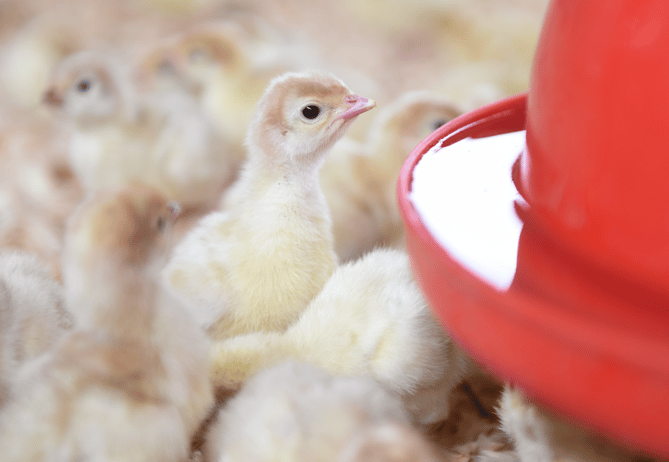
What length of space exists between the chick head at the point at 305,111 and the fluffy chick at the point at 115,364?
24 cm

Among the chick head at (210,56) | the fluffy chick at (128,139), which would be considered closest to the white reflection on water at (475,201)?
the fluffy chick at (128,139)

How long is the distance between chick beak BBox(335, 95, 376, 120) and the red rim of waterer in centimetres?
41

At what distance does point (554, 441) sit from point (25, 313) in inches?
29.0

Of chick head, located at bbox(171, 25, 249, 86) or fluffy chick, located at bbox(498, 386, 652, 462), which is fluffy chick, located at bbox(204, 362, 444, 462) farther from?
chick head, located at bbox(171, 25, 249, 86)

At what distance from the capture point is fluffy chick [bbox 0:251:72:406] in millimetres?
867

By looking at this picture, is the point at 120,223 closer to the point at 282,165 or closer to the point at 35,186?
the point at 282,165

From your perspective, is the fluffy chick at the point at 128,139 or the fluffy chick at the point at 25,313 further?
the fluffy chick at the point at 128,139

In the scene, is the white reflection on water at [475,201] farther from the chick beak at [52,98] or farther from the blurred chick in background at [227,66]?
the chick beak at [52,98]

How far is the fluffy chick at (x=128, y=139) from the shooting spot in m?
1.37

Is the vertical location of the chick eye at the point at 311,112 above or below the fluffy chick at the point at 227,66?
above

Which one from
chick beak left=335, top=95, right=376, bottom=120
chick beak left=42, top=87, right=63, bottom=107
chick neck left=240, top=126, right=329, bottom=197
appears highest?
chick beak left=335, top=95, right=376, bottom=120

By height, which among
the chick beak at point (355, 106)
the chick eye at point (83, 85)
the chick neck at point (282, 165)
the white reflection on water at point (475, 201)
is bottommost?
the chick eye at point (83, 85)

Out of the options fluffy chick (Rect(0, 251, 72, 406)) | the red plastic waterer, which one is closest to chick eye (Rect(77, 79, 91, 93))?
fluffy chick (Rect(0, 251, 72, 406))

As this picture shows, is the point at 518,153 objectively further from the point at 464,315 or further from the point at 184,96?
the point at 184,96
